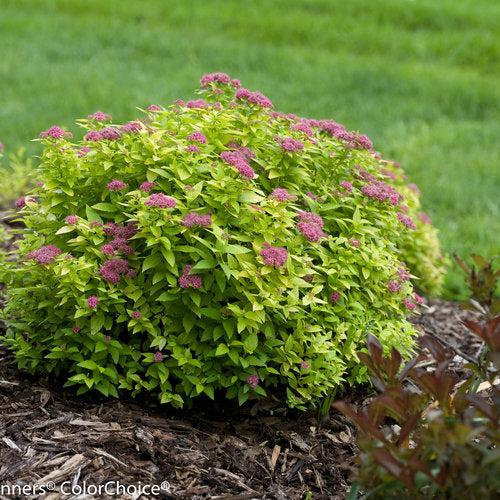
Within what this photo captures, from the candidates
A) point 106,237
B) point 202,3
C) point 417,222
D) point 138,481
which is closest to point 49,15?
point 202,3

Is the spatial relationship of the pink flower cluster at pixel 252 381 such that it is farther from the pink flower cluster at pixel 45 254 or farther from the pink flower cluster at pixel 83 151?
the pink flower cluster at pixel 83 151

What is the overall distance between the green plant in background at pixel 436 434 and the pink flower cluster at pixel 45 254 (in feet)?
4.20

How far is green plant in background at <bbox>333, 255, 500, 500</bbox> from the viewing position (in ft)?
6.64

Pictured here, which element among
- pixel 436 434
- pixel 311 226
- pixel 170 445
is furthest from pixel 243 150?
pixel 436 434

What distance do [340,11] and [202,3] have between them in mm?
2218

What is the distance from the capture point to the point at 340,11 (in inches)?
461

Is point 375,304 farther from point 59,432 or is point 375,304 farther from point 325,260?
point 59,432

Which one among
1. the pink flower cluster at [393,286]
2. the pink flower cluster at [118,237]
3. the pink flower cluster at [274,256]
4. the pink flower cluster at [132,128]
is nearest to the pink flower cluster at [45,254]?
the pink flower cluster at [118,237]

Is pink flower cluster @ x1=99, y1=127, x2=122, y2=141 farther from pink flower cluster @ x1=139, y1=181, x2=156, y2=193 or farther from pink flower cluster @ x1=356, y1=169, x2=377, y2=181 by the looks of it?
pink flower cluster @ x1=356, y1=169, x2=377, y2=181

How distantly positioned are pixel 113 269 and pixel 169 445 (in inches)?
28.2

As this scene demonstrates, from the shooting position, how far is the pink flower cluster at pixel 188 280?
2.83 m

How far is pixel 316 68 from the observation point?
9.85 metres

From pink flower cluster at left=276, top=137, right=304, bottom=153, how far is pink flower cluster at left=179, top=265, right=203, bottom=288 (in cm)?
68

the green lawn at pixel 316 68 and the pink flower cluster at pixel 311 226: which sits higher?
the pink flower cluster at pixel 311 226
